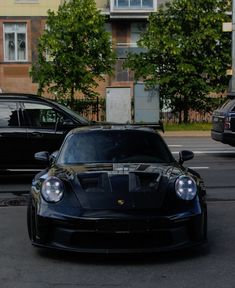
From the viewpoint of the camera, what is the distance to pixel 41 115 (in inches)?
473

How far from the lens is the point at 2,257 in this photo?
648cm

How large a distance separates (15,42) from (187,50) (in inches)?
598

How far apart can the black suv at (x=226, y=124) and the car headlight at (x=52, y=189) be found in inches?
418

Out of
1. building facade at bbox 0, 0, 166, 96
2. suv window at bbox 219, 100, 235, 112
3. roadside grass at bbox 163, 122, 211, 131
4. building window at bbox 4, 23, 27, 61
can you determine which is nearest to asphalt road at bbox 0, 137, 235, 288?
suv window at bbox 219, 100, 235, 112

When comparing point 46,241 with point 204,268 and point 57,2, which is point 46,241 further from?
point 57,2

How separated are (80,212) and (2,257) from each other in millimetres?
1054

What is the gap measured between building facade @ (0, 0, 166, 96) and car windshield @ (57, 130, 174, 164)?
1358 inches

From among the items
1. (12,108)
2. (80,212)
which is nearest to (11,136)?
(12,108)

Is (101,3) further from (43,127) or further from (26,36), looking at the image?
(43,127)

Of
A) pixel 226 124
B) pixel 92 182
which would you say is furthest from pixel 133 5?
pixel 92 182

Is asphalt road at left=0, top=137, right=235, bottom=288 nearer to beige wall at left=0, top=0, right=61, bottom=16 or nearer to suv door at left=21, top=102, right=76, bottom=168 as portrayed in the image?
suv door at left=21, top=102, right=76, bottom=168

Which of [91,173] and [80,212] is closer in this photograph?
[80,212]

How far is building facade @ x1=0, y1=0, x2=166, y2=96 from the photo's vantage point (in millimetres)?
42469

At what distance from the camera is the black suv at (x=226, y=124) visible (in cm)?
1661
